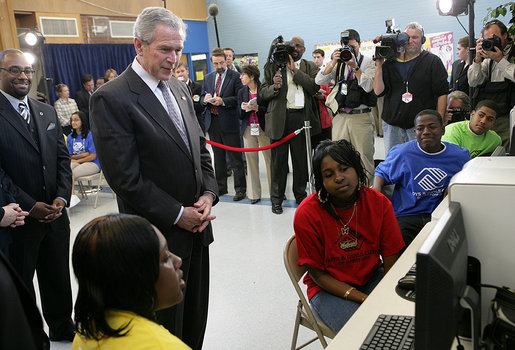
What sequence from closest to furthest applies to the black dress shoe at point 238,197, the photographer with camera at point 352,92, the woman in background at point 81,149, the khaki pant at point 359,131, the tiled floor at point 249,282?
the tiled floor at point 249,282 → the photographer with camera at point 352,92 → the khaki pant at point 359,131 → the black dress shoe at point 238,197 → the woman in background at point 81,149

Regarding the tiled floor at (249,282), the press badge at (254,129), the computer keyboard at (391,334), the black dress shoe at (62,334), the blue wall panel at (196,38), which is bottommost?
the tiled floor at (249,282)

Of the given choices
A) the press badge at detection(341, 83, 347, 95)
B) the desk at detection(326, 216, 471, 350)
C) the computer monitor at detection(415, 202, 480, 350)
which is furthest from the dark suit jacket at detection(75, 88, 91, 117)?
the computer monitor at detection(415, 202, 480, 350)

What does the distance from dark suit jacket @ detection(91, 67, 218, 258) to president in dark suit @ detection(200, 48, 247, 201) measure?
11.4 ft

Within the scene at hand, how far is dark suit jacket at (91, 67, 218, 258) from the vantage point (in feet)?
5.42

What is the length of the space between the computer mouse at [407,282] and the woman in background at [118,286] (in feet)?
2.78

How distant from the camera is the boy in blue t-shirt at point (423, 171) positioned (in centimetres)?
259

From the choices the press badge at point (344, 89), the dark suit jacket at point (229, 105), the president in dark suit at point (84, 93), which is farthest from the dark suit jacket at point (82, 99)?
the press badge at point (344, 89)

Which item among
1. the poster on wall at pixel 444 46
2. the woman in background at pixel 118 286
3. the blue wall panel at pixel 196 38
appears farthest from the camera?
the blue wall panel at pixel 196 38

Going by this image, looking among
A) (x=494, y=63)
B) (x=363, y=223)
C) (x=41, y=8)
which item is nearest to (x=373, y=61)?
(x=494, y=63)

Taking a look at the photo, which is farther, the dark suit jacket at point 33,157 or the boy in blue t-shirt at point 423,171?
the boy in blue t-shirt at point 423,171

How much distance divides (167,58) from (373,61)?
3.09 metres

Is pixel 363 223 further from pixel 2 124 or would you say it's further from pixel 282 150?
pixel 282 150

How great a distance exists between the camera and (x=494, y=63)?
3945mm

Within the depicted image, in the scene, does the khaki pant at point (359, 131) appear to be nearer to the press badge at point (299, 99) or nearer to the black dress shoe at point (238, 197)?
the press badge at point (299, 99)
